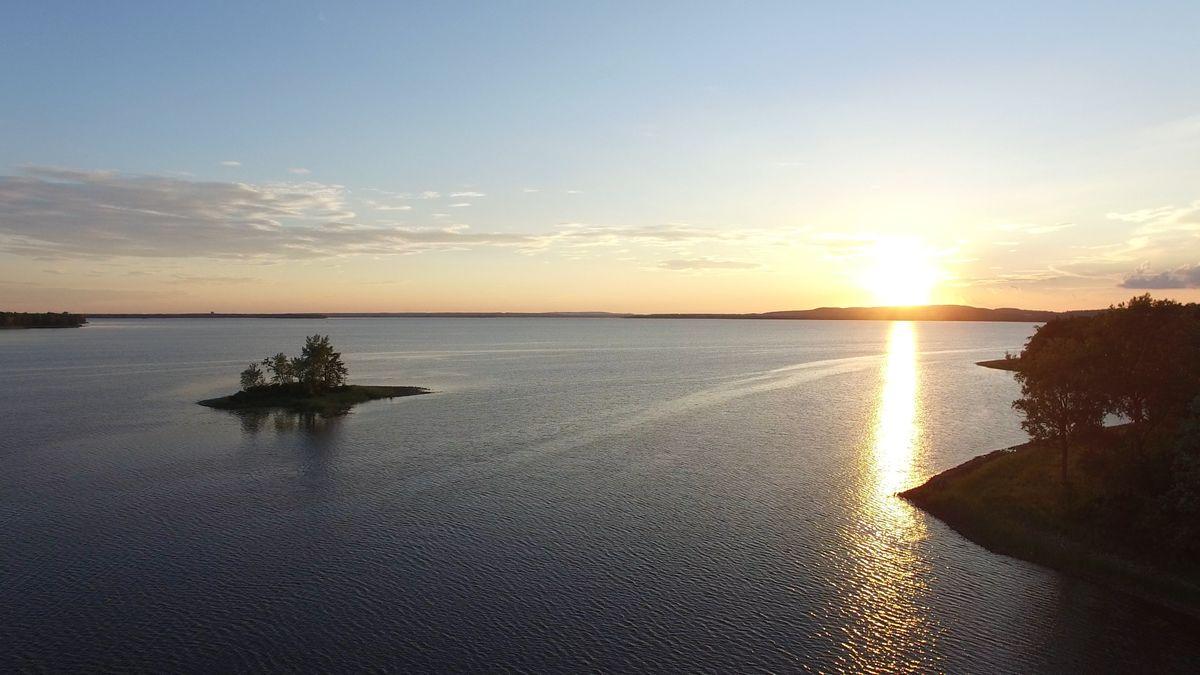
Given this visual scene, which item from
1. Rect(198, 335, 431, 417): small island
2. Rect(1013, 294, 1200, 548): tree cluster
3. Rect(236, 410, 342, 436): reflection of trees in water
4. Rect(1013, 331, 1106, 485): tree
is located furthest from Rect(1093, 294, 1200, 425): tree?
Rect(198, 335, 431, 417): small island

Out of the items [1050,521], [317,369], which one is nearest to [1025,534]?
[1050,521]

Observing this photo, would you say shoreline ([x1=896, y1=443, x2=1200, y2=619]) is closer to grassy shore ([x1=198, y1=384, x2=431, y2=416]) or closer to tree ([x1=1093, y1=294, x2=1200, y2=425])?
tree ([x1=1093, y1=294, x2=1200, y2=425])

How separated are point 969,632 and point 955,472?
32.7m

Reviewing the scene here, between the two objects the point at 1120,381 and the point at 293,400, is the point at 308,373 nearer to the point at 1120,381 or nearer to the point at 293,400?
the point at 293,400

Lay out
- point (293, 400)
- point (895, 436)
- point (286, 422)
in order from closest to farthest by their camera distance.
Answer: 1. point (895, 436)
2. point (286, 422)
3. point (293, 400)

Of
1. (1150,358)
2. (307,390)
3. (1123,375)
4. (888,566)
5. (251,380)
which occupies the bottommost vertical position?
(888,566)

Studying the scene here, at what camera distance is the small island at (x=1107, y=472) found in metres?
42.7

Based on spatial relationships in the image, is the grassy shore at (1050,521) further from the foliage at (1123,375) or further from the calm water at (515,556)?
the foliage at (1123,375)

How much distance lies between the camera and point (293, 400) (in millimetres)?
110625

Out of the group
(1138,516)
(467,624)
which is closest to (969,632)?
(1138,516)

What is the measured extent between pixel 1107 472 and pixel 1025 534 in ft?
22.7

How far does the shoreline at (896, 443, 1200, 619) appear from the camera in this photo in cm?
4094

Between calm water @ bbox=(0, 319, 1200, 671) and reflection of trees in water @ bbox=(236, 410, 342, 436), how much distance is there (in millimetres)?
1093

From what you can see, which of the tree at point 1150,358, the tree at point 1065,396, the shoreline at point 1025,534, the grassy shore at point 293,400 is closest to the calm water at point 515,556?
the shoreline at point 1025,534
